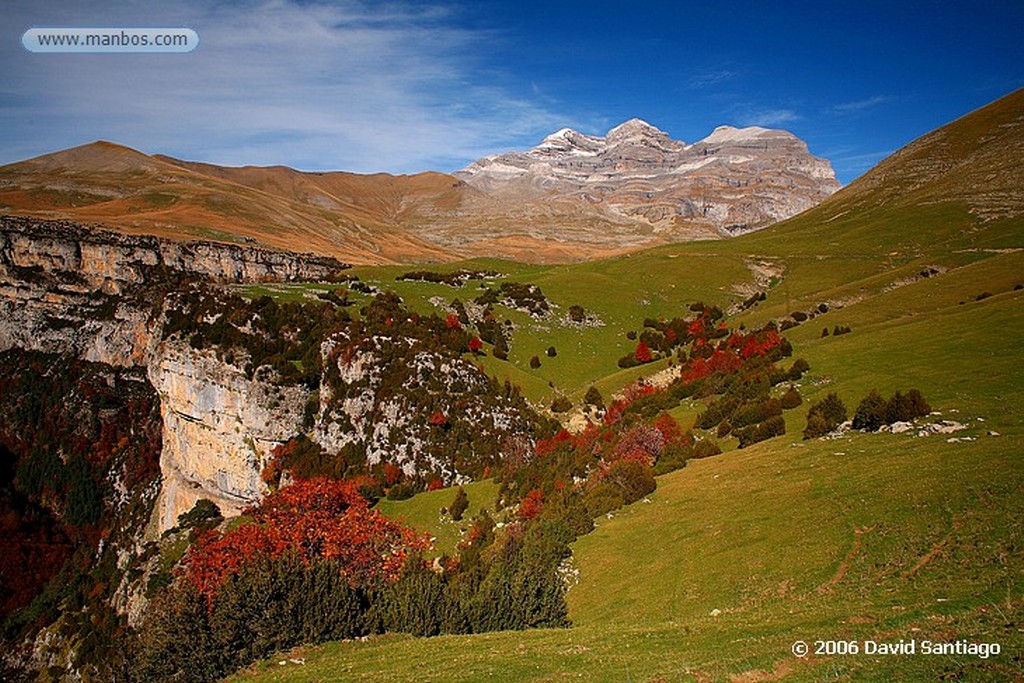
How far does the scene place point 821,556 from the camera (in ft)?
68.1

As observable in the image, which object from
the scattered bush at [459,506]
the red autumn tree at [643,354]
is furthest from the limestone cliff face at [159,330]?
the red autumn tree at [643,354]

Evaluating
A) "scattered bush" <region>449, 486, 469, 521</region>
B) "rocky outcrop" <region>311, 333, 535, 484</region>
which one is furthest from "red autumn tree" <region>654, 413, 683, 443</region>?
"rocky outcrop" <region>311, 333, 535, 484</region>

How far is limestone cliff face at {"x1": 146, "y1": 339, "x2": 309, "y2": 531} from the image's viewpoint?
195ft

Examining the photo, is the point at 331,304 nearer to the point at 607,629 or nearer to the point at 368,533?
the point at 368,533

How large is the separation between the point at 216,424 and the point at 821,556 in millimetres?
60938

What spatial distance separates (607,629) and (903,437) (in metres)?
19.2

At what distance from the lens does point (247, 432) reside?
60.4 m

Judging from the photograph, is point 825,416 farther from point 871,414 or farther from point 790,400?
point 790,400

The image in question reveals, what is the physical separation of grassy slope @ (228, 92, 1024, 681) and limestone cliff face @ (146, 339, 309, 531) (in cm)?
4061

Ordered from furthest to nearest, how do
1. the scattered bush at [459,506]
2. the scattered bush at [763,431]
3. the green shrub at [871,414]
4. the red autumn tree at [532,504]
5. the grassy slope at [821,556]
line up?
the scattered bush at [459,506], the red autumn tree at [532,504], the scattered bush at [763,431], the green shrub at [871,414], the grassy slope at [821,556]

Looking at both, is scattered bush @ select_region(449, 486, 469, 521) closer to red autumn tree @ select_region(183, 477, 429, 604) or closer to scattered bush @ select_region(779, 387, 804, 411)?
red autumn tree @ select_region(183, 477, 429, 604)

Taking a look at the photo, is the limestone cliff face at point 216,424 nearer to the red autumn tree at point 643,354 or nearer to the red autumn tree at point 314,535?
the red autumn tree at point 314,535

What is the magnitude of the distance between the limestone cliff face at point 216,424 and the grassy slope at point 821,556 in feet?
133

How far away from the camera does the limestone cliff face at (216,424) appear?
59.4m
